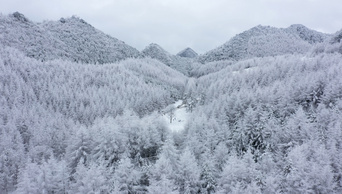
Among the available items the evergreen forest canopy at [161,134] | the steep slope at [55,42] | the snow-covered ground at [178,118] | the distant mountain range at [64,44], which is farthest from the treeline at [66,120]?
the distant mountain range at [64,44]

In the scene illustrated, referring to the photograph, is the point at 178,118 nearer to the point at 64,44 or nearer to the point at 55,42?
the point at 55,42

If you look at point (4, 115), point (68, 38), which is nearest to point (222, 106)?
point (4, 115)

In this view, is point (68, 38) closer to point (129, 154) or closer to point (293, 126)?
point (129, 154)

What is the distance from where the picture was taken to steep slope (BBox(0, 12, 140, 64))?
422 feet

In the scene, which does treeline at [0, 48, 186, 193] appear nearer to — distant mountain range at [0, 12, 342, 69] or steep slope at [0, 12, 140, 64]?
steep slope at [0, 12, 140, 64]

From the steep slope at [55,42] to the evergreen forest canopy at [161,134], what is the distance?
2794 centimetres

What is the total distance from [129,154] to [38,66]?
245 ft

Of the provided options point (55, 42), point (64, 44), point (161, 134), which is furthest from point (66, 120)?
point (64, 44)

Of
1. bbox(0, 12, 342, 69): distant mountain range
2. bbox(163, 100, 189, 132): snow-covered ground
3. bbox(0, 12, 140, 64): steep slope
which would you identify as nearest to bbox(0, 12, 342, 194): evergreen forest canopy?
bbox(163, 100, 189, 132): snow-covered ground

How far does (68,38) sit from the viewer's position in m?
176

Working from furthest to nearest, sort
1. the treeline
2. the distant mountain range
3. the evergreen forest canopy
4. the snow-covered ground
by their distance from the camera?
the distant mountain range, the snow-covered ground, the treeline, the evergreen forest canopy

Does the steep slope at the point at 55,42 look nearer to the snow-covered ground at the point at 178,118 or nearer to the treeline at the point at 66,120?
the treeline at the point at 66,120

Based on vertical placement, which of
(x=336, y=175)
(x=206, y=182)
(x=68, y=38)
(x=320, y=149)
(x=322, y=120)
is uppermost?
(x=68, y=38)

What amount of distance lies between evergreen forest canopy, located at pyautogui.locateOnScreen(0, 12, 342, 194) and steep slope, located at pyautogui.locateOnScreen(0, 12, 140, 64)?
27.9m
